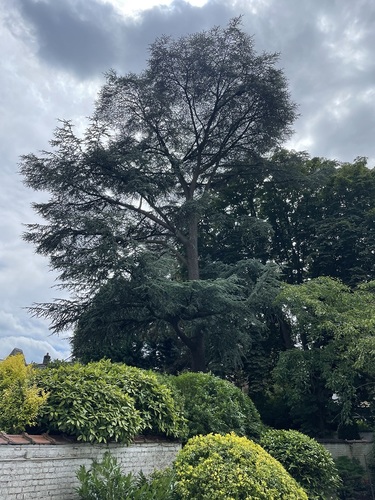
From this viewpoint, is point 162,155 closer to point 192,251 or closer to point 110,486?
point 192,251

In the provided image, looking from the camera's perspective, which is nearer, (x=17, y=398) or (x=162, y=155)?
(x=17, y=398)

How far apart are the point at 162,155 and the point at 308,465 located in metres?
12.0

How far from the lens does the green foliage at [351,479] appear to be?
11219 mm

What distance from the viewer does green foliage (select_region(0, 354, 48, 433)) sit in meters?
5.64

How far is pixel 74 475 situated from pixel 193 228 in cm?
1201

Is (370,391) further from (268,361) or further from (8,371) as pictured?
(8,371)

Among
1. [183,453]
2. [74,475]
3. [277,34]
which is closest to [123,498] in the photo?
[74,475]

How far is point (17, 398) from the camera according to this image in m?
5.79

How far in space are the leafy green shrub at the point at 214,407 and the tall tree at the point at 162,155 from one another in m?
4.42

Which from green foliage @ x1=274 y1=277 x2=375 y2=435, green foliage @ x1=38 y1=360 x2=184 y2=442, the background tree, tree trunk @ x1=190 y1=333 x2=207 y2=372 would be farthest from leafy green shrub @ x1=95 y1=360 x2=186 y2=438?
the background tree

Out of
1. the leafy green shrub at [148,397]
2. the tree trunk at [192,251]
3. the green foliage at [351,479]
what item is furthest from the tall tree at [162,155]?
the leafy green shrub at [148,397]

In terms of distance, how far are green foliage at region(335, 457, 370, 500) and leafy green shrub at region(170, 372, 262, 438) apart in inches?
115

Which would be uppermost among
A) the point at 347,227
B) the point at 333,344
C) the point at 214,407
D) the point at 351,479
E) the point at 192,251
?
the point at 347,227

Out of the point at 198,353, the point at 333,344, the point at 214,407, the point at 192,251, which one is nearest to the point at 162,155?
the point at 192,251
